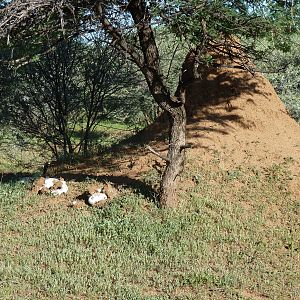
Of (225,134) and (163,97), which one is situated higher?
(163,97)

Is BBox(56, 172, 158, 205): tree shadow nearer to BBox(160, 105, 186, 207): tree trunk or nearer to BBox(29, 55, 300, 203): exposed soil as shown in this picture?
BBox(29, 55, 300, 203): exposed soil

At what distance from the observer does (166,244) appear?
22.4ft

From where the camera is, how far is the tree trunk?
303 inches

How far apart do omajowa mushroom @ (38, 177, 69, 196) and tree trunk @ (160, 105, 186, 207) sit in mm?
1731

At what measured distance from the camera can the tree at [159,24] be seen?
6.43 meters

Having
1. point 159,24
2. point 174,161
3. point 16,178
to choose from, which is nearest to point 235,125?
point 174,161

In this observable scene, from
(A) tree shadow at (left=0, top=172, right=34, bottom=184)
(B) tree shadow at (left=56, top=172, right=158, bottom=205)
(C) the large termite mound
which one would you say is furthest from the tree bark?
(A) tree shadow at (left=0, top=172, right=34, bottom=184)

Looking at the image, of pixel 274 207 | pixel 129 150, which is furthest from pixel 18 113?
pixel 274 207

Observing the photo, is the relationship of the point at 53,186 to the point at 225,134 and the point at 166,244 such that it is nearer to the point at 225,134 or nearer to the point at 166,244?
the point at 166,244

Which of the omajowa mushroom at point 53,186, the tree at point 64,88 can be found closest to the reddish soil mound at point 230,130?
the omajowa mushroom at point 53,186

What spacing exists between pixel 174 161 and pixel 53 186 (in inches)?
83.0

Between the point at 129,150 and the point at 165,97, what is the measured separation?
2.20 m

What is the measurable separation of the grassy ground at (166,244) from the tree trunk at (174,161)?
0.21 meters

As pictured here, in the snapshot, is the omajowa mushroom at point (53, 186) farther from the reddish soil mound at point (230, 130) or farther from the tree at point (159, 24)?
the tree at point (159, 24)
